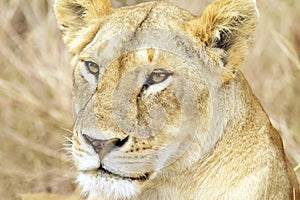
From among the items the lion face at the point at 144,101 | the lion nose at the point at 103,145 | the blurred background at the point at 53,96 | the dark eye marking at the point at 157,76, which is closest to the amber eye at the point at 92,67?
the lion face at the point at 144,101

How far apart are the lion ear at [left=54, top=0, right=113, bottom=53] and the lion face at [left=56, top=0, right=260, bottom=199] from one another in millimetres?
124

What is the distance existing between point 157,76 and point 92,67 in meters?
0.24

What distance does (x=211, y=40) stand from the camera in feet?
9.89

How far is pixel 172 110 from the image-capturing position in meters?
2.93

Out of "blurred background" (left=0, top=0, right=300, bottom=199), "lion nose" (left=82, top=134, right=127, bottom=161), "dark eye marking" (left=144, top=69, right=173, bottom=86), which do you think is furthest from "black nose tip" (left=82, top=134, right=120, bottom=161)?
"blurred background" (left=0, top=0, right=300, bottom=199)

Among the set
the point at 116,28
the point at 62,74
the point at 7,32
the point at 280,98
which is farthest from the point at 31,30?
the point at 116,28

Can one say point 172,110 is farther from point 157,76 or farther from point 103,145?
point 103,145

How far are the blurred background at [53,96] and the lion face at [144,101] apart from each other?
184 cm

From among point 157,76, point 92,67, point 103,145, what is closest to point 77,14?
point 92,67

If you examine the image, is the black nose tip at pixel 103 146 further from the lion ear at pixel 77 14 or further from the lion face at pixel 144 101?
the lion ear at pixel 77 14

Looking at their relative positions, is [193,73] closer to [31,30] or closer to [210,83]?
[210,83]

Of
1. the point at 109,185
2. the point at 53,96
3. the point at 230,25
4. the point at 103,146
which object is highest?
the point at 230,25

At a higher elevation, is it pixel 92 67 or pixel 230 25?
pixel 230 25

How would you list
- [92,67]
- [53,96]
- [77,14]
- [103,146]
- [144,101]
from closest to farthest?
[103,146] → [144,101] → [92,67] → [77,14] → [53,96]
